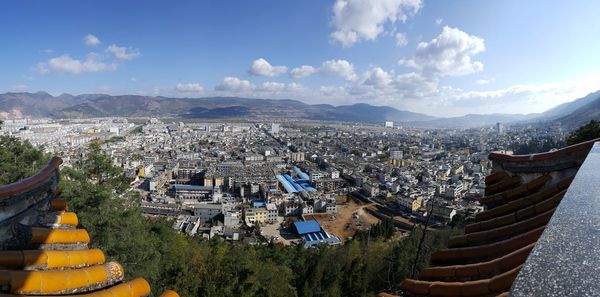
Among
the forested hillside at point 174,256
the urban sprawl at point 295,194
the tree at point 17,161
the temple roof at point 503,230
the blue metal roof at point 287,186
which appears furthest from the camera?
the blue metal roof at point 287,186

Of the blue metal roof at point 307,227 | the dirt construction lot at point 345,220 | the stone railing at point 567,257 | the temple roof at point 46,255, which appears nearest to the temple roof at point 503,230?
the stone railing at point 567,257

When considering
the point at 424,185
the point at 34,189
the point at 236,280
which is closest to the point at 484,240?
the point at 34,189

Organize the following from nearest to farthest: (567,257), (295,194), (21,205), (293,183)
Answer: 1. (567,257)
2. (21,205)
3. (295,194)
4. (293,183)

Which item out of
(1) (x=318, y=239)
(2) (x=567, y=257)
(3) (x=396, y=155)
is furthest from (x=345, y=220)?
(3) (x=396, y=155)

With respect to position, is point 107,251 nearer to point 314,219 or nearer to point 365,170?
point 314,219

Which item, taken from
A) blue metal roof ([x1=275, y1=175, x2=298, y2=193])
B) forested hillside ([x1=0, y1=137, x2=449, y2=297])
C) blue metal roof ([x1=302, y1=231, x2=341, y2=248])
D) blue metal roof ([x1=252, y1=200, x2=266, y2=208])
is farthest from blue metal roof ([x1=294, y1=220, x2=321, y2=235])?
blue metal roof ([x1=275, y1=175, x2=298, y2=193])

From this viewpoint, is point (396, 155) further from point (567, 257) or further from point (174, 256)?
point (567, 257)

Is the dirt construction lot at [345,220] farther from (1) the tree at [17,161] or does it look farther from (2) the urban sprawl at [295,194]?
(1) the tree at [17,161]
